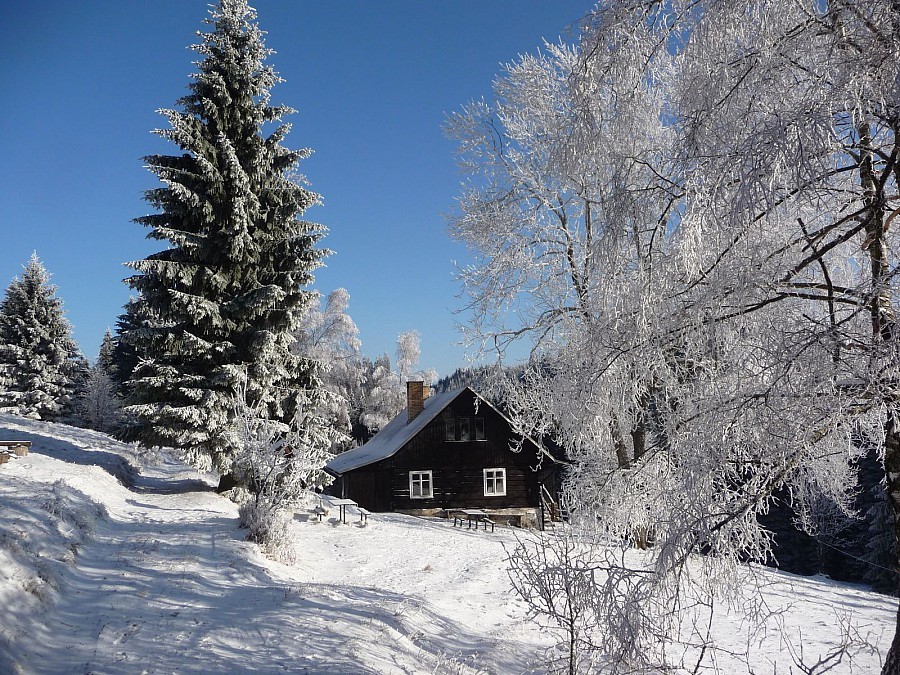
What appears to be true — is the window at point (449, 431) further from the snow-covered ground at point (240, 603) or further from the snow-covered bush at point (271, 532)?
the snow-covered bush at point (271, 532)

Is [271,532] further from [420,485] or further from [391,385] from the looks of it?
[391,385]

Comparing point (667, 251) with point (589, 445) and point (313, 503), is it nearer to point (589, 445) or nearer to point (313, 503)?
point (589, 445)

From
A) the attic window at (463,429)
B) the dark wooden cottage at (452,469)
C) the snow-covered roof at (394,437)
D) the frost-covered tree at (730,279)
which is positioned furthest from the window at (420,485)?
the frost-covered tree at (730,279)

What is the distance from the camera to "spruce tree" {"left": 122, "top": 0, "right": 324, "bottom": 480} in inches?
616

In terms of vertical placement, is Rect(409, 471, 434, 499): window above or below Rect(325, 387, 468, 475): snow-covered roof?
below

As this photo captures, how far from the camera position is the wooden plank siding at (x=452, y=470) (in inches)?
1003

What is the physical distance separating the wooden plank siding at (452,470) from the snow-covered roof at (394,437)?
27 cm

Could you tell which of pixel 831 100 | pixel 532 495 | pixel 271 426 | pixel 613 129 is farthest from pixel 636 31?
pixel 532 495

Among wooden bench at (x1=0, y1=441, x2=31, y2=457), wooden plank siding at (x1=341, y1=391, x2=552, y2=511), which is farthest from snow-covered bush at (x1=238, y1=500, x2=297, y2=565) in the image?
wooden plank siding at (x1=341, y1=391, x2=552, y2=511)

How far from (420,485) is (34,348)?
2707cm

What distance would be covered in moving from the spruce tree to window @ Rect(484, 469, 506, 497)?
11.5m

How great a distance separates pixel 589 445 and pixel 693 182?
3586 mm

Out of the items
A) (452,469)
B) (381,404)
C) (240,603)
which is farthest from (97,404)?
(240,603)

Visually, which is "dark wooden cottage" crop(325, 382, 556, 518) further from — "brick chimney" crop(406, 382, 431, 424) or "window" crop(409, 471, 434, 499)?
"brick chimney" crop(406, 382, 431, 424)
